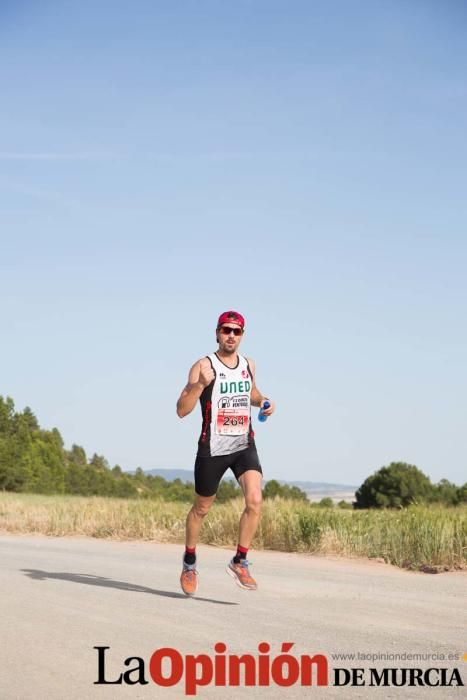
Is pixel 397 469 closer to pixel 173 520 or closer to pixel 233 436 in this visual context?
pixel 173 520

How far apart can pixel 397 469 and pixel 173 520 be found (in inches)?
2544

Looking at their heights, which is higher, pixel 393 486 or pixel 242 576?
pixel 393 486

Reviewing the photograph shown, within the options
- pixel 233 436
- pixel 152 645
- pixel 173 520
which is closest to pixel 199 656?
pixel 152 645

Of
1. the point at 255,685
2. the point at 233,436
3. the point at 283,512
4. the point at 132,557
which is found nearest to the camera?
the point at 255,685

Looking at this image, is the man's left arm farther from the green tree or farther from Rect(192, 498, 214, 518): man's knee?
the green tree

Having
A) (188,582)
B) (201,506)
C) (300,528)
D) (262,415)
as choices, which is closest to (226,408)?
(262,415)

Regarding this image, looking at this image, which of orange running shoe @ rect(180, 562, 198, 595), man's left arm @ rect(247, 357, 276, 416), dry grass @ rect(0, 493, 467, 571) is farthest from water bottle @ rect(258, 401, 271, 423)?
dry grass @ rect(0, 493, 467, 571)

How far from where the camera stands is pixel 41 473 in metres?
76.5

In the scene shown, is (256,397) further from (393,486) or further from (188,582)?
(393,486)

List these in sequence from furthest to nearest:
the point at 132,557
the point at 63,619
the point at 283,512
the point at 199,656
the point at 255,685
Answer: the point at 283,512, the point at 132,557, the point at 63,619, the point at 199,656, the point at 255,685

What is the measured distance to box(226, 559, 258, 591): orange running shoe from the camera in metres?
8.62

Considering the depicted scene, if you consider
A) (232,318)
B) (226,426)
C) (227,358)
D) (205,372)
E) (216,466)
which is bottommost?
(216,466)

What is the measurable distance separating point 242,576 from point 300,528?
495cm

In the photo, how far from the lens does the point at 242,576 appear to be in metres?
8.63
